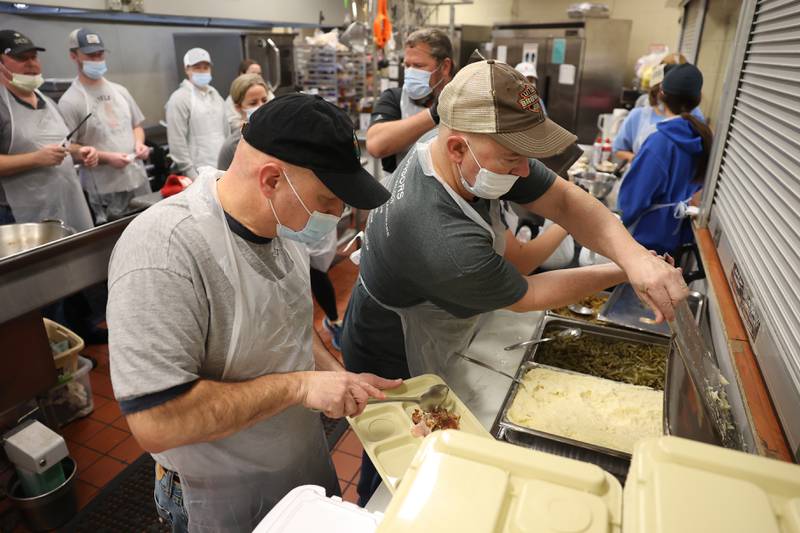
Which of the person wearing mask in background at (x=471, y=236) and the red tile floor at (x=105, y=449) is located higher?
the person wearing mask in background at (x=471, y=236)

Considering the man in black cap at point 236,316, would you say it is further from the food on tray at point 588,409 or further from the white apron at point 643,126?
the white apron at point 643,126

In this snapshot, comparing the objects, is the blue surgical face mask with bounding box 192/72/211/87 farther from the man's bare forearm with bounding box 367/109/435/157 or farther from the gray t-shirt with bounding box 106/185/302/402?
the gray t-shirt with bounding box 106/185/302/402

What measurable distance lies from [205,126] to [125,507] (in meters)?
3.55

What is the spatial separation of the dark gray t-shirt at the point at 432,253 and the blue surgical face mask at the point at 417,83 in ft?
3.94

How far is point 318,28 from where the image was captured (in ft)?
27.0

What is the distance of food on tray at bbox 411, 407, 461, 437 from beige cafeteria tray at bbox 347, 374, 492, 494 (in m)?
0.02

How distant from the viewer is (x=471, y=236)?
1481mm

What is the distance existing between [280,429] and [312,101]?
0.86m

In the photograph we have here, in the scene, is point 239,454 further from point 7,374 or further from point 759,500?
point 7,374

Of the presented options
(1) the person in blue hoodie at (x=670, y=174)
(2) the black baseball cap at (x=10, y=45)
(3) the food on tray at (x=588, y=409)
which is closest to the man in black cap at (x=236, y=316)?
(3) the food on tray at (x=588, y=409)

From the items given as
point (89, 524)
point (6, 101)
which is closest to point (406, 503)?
point (89, 524)

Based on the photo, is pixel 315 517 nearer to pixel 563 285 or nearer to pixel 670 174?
pixel 563 285

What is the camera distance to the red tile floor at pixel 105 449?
280 centimetres

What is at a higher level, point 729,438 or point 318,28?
point 318,28
